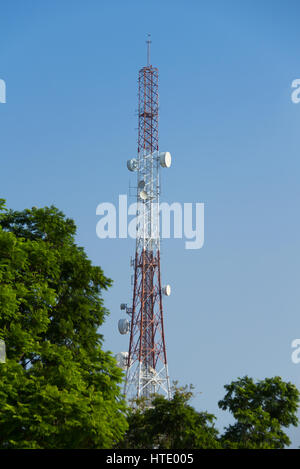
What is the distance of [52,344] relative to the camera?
2395 cm

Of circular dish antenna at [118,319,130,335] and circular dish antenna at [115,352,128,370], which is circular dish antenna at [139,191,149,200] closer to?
circular dish antenna at [118,319,130,335]

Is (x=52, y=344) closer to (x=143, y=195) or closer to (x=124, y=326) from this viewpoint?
(x=124, y=326)

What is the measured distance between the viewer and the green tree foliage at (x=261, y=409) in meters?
24.8

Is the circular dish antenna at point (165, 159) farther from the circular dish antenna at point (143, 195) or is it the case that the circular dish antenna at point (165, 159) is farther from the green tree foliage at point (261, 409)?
the green tree foliage at point (261, 409)

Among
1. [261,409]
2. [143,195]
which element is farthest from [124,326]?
[261,409]

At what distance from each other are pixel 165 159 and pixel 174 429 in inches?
1087

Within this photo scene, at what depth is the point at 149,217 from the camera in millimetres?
47844

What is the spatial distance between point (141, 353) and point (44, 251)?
23.1 meters

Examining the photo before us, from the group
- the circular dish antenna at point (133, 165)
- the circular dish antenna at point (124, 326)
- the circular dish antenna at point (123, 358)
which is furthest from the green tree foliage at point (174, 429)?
the circular dish antenna at point (133, 165)

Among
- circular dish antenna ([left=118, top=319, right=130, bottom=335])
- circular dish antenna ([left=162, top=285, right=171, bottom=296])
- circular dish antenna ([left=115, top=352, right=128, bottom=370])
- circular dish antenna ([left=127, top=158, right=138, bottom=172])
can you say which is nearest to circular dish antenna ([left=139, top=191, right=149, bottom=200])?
circular dish antenna ([left=127, top=158, right=138, bottom=172])
